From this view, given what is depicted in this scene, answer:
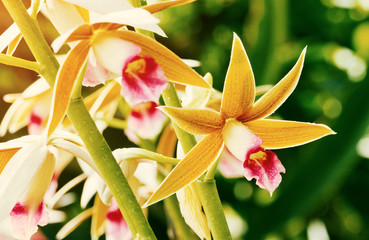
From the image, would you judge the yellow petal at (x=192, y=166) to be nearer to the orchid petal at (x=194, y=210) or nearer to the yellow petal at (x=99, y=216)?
the orchid petal at (x=194, y=210)

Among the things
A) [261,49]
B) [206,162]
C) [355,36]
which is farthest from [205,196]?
[355,36]

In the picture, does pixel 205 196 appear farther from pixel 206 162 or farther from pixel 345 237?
pixel 345 237

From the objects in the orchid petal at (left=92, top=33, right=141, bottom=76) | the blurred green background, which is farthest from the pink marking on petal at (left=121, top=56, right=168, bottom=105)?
the blurred green background

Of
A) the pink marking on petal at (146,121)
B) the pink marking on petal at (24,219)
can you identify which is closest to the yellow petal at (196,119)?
the pink marking on petal at (24,219)

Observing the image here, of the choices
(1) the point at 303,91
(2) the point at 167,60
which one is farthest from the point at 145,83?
(1) the point at 303,91

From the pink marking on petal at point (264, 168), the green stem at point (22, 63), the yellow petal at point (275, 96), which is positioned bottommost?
the pink marking on petal at point (264, 168)

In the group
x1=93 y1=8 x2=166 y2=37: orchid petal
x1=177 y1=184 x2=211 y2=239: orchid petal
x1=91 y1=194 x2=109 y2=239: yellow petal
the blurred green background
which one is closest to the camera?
x1=93 y1=8 x2=166 y2=37: orchid petal

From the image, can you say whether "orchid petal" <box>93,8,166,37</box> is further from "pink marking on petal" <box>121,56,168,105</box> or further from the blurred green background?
the blurred green background
